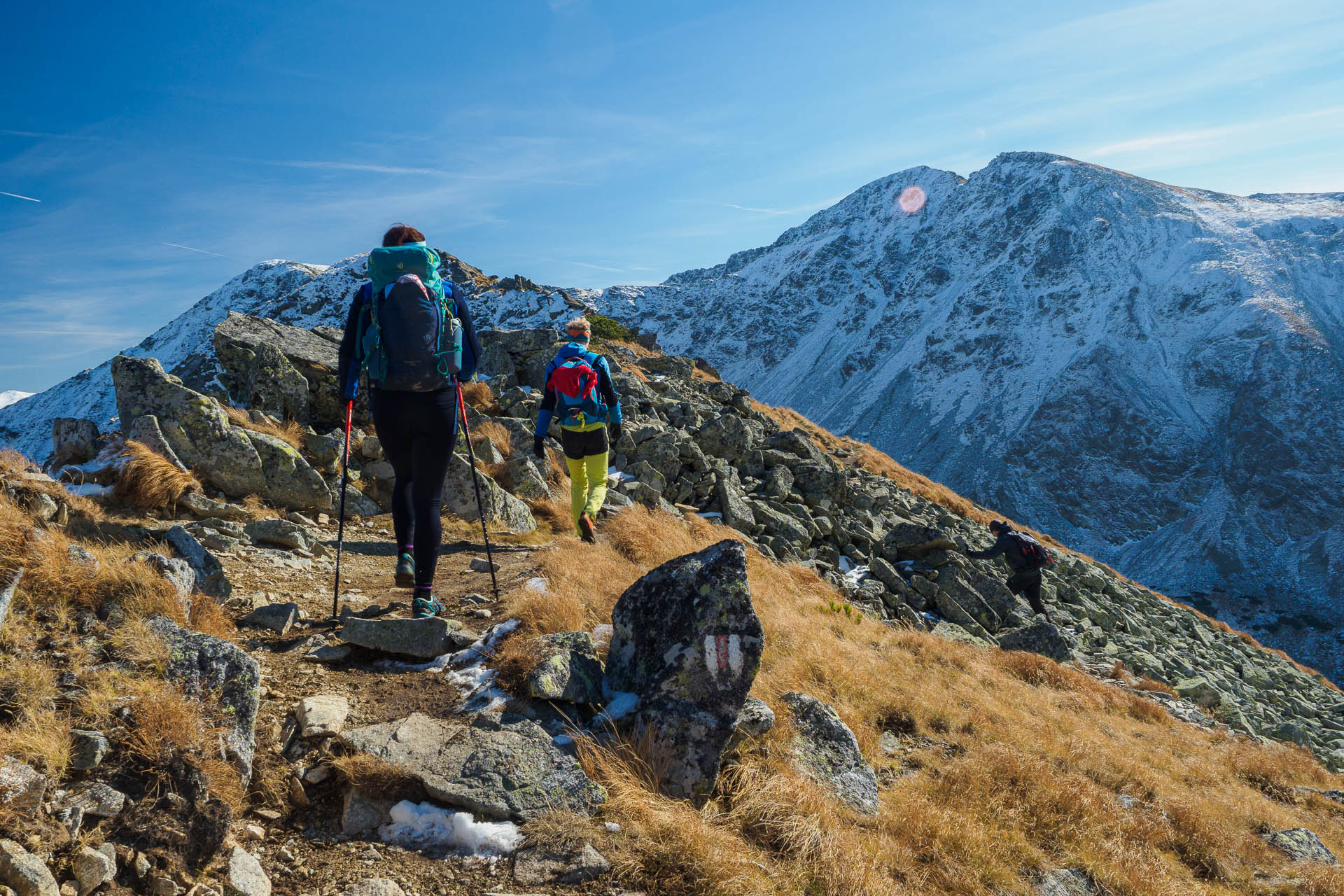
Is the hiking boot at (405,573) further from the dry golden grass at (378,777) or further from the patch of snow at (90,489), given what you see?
the patch of snow at (90,489)

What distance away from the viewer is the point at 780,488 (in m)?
15.9

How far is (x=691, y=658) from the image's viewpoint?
411 cm

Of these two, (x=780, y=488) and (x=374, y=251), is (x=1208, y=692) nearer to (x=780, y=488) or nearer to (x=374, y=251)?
(x=780, y=488)

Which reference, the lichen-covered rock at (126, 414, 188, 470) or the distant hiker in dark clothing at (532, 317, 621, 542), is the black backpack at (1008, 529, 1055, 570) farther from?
the lichen-covered rock at (126, 414, 188, 470)

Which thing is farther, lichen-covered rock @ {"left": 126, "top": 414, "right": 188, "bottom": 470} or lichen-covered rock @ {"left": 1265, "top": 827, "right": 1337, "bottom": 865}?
lichen-covered rock @ {"left": 126, "top": 414, "right": 188, "bottom": 470}

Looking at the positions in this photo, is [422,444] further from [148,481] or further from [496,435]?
[496,435]

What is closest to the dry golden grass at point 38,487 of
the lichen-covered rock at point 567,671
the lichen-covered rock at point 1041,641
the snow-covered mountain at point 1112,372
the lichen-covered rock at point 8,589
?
the lichen-covered rock at point 8,589

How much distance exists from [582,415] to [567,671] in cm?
402

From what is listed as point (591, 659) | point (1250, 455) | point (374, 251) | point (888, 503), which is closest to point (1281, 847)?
point (591, 659)

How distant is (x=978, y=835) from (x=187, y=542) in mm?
6311

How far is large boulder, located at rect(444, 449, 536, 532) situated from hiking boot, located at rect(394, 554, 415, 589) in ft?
12.6

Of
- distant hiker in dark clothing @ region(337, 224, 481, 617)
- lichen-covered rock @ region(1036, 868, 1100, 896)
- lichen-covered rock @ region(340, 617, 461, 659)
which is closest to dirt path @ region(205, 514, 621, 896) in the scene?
lichen-covered rock @ region(340, 617, 461, 659)

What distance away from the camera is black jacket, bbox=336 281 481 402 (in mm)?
5035

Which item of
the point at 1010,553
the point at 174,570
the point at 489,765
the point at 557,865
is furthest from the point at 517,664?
the point at 1010,553
